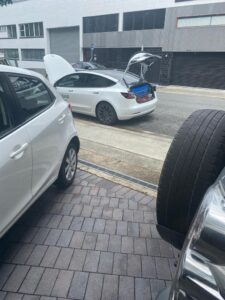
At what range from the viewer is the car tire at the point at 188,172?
71.1 inches

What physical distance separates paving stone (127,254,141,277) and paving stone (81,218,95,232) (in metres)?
0.55

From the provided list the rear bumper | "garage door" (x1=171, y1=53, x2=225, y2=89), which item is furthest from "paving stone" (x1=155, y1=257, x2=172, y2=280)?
"garage door" (x1=171, y1=53, x2=225, y2=89)

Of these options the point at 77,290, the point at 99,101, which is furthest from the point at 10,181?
the point at 99,101

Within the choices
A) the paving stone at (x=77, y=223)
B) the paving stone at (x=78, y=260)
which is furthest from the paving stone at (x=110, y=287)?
the paving stone at (x=77, y=223)

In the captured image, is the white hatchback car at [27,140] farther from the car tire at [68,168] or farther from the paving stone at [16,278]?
the paving stone at [16,278]

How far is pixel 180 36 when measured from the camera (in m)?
20.0

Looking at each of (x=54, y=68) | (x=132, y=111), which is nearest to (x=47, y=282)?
(x=132, y=111)

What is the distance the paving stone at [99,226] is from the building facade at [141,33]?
18.9 m

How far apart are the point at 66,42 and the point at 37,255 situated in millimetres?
31358

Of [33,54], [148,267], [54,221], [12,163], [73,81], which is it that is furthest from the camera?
[33,54]

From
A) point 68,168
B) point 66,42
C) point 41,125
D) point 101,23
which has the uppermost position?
→ point 101,23

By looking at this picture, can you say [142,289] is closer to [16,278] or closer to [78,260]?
[78,260]

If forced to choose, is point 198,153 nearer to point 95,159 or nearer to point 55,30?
point 95,159

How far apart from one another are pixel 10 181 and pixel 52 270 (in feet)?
2.80
